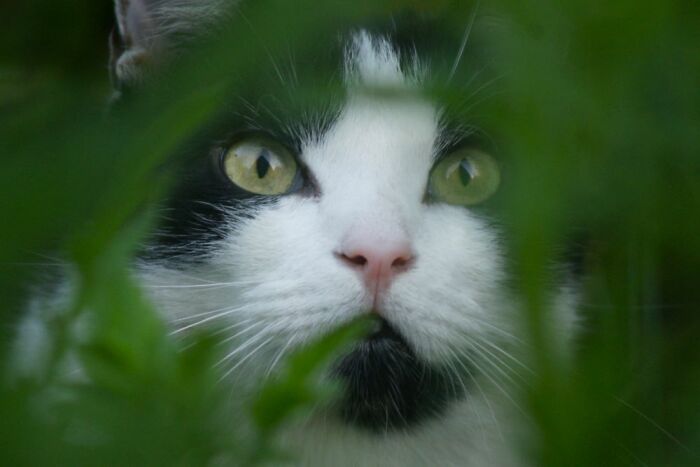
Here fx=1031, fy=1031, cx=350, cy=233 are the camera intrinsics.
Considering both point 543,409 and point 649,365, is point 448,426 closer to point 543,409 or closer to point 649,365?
point 649,365

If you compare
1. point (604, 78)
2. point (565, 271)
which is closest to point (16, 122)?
point (604, 78)

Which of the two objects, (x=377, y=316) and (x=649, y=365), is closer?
(x=649, y=365)

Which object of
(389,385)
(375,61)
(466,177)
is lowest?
(389,385)

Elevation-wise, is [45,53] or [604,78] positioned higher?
[45,53]

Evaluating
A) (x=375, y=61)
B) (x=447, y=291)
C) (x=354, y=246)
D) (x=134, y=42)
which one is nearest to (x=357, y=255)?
(x=354, y=246)

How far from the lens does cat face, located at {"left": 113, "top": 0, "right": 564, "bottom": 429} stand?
1.09 metres

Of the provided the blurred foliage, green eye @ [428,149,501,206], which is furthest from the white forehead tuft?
the blurred foliage

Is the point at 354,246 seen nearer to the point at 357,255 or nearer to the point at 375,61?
the point at 357,255

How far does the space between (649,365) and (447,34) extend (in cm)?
55

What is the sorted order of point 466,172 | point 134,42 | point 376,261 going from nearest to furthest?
point 376,261, point 466,172, point 134,42

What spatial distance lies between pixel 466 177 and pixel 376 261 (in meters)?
0.27

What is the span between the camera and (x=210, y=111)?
0.72 metres

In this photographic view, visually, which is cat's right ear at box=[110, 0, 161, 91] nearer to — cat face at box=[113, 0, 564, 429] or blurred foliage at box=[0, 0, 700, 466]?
cat face at box=[113, 0, 564, 429]

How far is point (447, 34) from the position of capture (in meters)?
1.34
